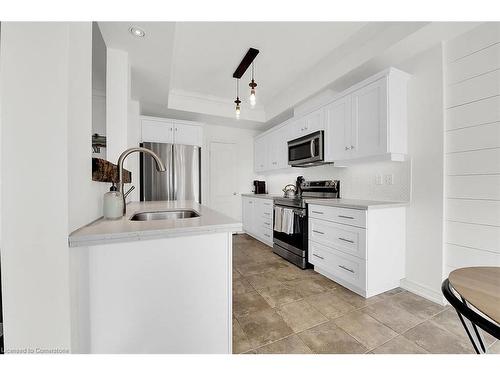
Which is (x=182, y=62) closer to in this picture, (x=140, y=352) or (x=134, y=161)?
(x=134, y=161)

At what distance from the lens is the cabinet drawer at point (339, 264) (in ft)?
6.55

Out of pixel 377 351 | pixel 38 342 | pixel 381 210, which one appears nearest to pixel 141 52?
pixel 38 342

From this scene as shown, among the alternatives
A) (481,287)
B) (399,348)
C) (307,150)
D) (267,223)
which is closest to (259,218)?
(267,223)

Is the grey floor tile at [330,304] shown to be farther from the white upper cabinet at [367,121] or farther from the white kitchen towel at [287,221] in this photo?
the white upper cabinet at [367,121]

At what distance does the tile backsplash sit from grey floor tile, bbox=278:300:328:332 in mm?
1484

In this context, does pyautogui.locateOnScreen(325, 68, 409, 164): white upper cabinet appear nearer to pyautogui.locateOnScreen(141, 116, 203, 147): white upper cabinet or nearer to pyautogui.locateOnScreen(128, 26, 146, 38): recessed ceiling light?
pyautogui.locateOnScreen(128, 26, 146, 38): recessed ceiling light

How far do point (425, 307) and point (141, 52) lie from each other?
3577 millimetres

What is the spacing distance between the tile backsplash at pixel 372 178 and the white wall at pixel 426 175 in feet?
0.30

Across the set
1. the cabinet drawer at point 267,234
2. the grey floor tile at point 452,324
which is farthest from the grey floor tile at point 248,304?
the cabinet drawer at point 267,234

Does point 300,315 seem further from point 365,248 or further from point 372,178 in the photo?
point 372,178

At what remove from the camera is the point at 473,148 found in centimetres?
171

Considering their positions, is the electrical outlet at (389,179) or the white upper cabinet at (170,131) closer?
the electrical outlet at (389,179)

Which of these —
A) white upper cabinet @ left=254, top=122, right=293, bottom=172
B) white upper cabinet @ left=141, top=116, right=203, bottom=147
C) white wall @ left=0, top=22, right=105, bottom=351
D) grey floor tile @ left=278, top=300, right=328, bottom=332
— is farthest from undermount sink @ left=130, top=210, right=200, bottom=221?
white upper cabinet @ left=254, top=122, right=293, bottom=172

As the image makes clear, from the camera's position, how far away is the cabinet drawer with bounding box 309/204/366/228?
78.7 inches
